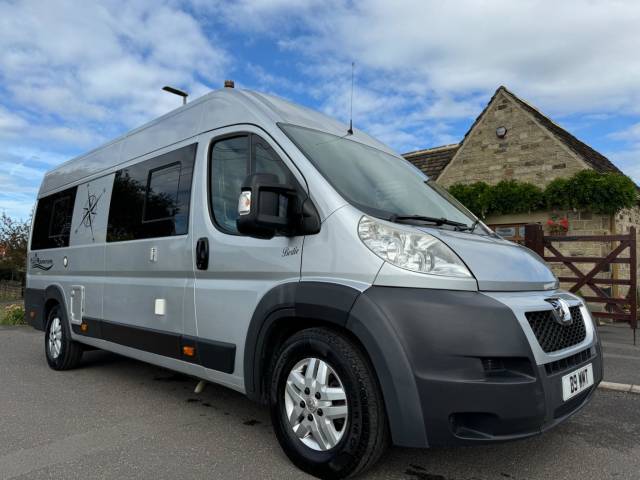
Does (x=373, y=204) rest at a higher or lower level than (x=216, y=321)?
higher

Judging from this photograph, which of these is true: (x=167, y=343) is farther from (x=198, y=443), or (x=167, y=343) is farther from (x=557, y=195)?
(x=557, y=195)

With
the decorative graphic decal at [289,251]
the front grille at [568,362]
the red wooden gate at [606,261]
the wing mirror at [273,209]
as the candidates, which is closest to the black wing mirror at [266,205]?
the wing mirror at [273,209]

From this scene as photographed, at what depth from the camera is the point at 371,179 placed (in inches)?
127

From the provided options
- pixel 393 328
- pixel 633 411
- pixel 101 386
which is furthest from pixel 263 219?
pixel 633 411

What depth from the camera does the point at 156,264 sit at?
13.1 ft

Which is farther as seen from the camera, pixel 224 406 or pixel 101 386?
pixel 101 386

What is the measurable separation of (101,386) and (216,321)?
2270 mm

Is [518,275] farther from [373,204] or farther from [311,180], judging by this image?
[311,180]

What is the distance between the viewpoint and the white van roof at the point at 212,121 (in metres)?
3.43

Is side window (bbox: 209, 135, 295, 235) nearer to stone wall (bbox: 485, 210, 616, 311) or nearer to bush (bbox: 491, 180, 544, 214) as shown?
stone wall (bbox: 485, 210, 616, 311)

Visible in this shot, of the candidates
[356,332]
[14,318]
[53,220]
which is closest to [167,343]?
[356,332]

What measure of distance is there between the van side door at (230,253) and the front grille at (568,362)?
4.55 feet

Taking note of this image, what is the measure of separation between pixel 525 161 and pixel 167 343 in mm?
11476

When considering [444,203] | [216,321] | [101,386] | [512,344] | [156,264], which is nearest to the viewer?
[512,344]
